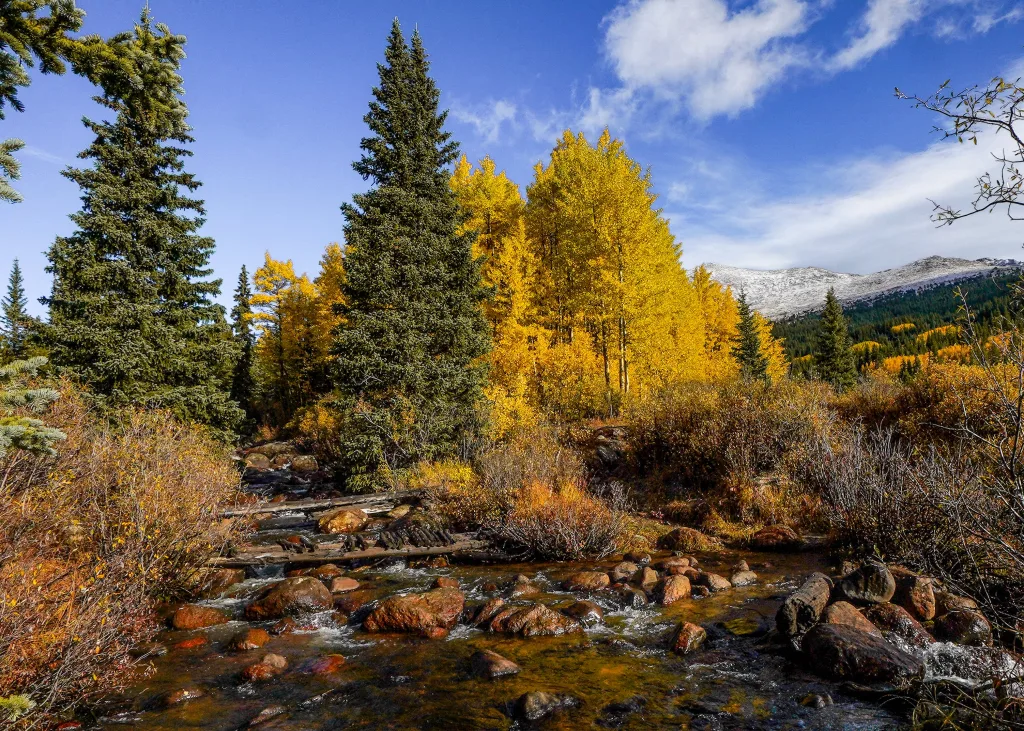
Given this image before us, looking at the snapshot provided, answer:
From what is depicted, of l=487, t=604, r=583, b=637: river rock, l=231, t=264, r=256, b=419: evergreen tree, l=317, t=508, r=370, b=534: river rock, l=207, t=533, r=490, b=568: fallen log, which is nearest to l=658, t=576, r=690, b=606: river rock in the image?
l=487, t=604, r=583, b=637: river rock

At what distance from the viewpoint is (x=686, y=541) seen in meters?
12.0

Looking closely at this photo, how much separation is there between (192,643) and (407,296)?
1275 centimetres

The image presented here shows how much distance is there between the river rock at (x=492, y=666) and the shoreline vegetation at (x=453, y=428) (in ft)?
0.30

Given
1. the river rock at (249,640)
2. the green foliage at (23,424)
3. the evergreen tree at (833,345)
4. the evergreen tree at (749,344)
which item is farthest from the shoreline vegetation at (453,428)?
the evergreen tree at (833,345)

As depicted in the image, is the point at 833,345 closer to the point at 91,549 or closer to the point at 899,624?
the point at 899,624

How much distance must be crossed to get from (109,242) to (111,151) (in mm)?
3063

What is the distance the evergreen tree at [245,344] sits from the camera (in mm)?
42719

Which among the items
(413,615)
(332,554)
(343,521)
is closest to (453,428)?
(343,521)

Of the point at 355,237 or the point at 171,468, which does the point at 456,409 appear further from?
the point at 171,468

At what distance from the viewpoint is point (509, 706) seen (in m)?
5.81

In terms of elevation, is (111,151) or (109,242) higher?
(111,151)

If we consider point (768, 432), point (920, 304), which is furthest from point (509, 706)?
point (920, 304)

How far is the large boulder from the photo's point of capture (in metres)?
8.15

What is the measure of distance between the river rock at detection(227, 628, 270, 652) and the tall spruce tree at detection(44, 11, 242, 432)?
38.2ft
